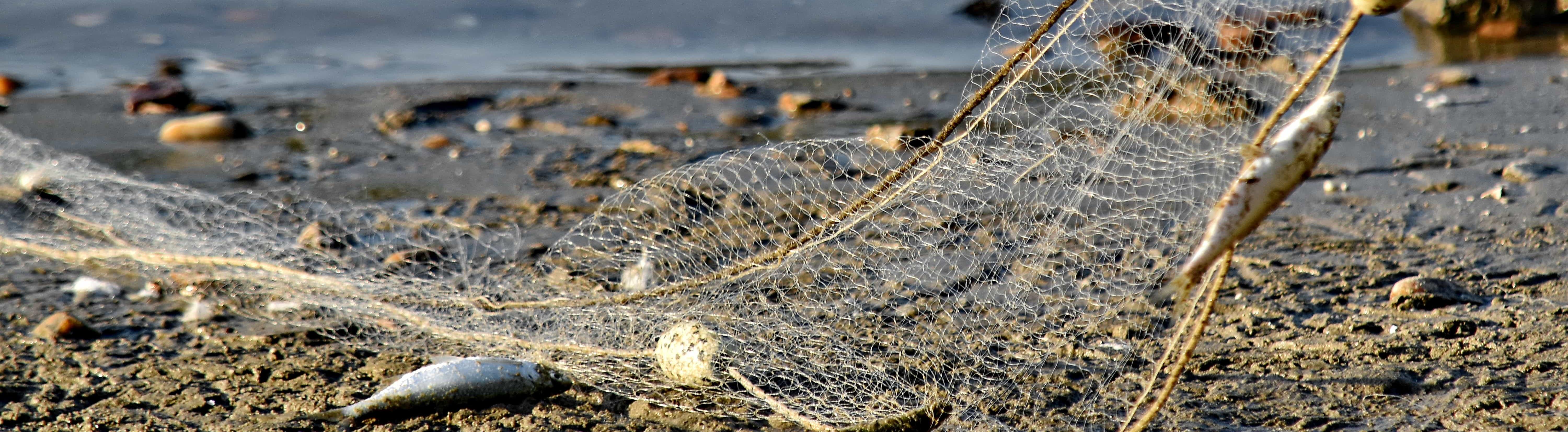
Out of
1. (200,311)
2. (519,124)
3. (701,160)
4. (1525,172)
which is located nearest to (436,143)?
(519,124)

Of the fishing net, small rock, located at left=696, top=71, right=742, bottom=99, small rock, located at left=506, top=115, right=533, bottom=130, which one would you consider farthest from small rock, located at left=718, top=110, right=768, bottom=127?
the fishing net

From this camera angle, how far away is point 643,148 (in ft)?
18.4

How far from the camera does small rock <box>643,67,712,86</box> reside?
7.38 meters

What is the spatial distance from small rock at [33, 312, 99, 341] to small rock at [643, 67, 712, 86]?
4.40m

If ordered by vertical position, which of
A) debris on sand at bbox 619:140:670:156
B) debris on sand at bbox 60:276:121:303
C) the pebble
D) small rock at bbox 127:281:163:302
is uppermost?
debris on sand at bbox 60:276:121:303

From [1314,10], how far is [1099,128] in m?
0.70

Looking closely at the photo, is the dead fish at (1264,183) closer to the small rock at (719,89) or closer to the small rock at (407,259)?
the small rock at (407,259)

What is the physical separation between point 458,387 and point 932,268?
3.94ft

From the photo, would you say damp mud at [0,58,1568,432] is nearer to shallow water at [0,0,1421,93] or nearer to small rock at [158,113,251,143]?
small rock at [158,113,251,143]

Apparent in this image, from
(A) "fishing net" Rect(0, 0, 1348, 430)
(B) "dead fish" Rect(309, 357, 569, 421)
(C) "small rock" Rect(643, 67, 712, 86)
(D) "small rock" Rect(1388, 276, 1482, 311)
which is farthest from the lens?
(C) "small rock" Rect(643, 67, 712, 86)

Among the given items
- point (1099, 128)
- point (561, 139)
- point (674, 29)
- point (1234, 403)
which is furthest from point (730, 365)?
point (674, 29)

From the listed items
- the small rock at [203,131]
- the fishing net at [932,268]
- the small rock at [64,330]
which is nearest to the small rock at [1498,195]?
the fishing net at [932,268]

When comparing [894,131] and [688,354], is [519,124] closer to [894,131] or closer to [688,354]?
[894,131]

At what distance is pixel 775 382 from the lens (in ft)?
9.42
